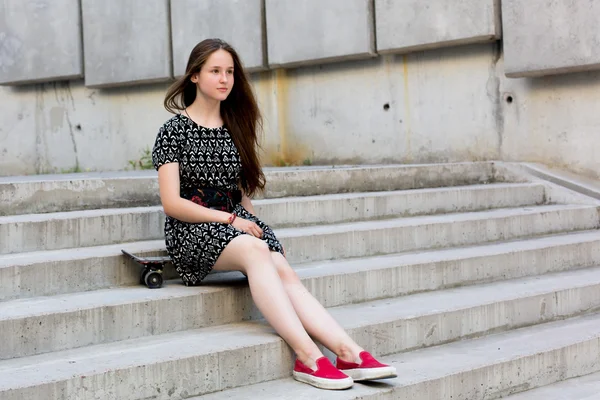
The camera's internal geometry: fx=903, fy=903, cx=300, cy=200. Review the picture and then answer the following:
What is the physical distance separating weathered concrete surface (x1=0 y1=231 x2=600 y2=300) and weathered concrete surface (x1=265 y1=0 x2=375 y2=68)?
2.79 metres

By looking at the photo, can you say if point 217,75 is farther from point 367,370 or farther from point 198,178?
point 367,370

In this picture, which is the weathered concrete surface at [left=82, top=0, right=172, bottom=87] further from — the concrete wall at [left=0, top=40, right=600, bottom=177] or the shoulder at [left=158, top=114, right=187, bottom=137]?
the shoulder at [left=158, top=114, right=187, bottom=137]

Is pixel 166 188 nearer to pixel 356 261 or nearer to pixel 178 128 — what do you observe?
pixel 178 128

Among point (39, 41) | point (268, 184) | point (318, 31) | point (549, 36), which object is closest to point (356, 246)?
point (268, 184)

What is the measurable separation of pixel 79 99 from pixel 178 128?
5.99 meters

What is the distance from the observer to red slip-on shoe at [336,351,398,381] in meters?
3.44

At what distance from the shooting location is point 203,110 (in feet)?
14.0

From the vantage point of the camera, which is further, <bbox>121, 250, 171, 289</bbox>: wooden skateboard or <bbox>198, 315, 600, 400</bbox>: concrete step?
<bbox>121, 250, 171, 289</bbox>: wooden skateboard

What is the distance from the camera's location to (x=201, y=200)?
4.14 meters

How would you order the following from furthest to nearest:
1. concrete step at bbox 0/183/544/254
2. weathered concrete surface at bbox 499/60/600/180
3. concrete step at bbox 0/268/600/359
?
weathered concrete surface at bbox 499/60/600/180 < concrete step at bbox 0/183/544/254 < concrete step at bbox 0/268/600/359

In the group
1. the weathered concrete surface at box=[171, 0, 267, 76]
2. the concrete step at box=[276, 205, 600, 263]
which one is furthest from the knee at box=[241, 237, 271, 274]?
the weathered concrete surface at box=[171, 0, 267, 76]

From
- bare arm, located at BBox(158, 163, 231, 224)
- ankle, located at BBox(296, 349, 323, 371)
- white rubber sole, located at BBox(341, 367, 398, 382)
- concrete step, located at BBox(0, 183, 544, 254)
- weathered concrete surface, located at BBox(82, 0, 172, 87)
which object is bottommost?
white rubber sole, located at BBox(341, 367, 398, 382)

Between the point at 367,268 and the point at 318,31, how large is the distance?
12.9 ft

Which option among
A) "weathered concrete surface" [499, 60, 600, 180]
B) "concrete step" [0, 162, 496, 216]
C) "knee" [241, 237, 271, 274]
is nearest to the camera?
"knee" [241, 237, 271, 274]
